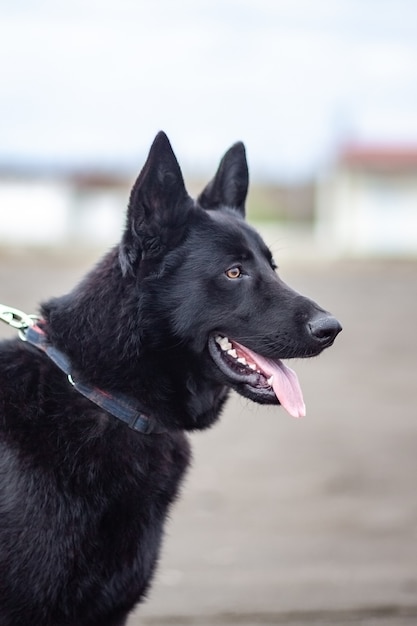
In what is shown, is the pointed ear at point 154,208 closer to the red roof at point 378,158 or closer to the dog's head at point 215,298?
the dog's head at point 215,298

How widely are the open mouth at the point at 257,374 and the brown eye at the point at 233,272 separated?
0.70ft

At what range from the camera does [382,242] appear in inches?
1244

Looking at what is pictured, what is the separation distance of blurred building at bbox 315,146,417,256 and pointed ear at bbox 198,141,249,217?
90.5 feet

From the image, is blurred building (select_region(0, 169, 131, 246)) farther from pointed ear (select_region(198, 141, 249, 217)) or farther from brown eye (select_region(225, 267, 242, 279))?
brown eye (select_region(225, 267, 242, 279))

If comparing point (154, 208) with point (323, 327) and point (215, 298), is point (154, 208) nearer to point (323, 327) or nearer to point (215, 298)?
point (215, 298)

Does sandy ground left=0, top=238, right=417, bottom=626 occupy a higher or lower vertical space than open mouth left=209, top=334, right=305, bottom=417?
lower

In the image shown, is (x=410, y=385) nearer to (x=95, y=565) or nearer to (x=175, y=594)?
(x=175, y=594)

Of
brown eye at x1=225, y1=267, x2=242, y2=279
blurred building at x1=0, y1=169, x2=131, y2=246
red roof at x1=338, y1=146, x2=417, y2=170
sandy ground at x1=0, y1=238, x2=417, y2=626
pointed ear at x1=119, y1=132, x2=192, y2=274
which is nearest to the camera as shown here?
pointed ear at x1=119, y1=132, x2=192, y2=274

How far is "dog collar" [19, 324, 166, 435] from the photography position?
3.06 metres

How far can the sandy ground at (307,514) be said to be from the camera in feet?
13.5

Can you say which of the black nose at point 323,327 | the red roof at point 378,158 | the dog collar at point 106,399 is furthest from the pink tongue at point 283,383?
the red roof at point 378,158

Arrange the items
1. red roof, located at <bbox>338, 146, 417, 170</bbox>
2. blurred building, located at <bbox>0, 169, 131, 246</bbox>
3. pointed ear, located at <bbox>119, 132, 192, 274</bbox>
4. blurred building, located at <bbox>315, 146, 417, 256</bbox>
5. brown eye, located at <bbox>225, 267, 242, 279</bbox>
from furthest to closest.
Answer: blurred building, located at <bbox>0, 169, 131, 246</bbox> < red roof, located at <bbox>338, 146, 417, 170</bbox> < blurred building, located at <bbox>315, 146, 417, 256</bbox> < brown eye, located at <bbox>225, 267, 242, 279</bbox> < pointed ear, located at <bbox>119, 132, 192, 274</bbox>

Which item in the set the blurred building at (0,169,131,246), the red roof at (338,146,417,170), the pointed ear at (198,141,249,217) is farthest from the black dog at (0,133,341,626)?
the blurred building at (0,169,131,246)

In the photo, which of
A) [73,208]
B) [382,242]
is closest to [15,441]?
[382,242]
